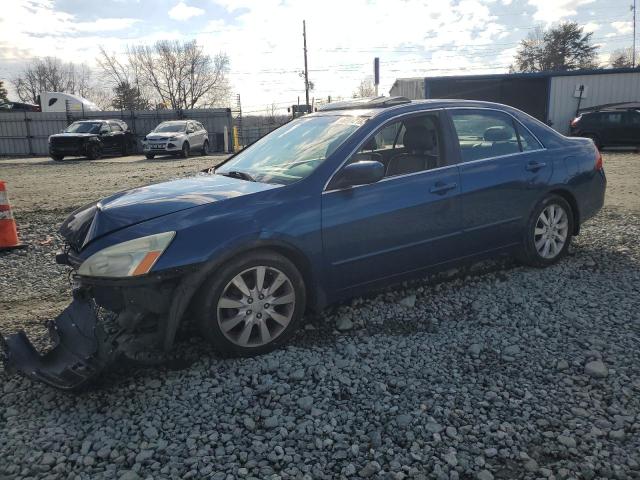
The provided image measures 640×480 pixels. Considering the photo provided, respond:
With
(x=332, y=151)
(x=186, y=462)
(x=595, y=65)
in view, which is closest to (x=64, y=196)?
(x=332, y=151)

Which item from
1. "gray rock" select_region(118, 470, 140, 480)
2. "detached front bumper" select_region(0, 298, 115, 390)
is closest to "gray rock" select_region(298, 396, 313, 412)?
"gray rock" select_region(118, 470, 140, 480)

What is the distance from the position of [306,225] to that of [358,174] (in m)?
0.53

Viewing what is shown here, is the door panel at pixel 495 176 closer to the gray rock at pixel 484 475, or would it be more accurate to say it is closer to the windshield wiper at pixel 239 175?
the windshield wiper at pixel 239 175

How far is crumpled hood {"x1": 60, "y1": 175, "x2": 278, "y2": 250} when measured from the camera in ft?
11.0

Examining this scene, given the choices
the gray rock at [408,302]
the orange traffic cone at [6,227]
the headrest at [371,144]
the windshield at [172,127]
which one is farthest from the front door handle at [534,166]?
the windshield at [172,127]

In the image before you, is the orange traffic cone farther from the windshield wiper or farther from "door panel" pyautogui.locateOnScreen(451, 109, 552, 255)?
"door panel" pyautogui.locateOnScreen(451, 109, 552, 255)

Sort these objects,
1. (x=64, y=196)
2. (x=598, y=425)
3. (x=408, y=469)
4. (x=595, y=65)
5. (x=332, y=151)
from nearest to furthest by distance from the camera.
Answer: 1. (x=408, y=469)
2. (x=598, y=425)
3. (x=332, y=151)
4. (x=64, y=196)
5. (x=595, y=65)

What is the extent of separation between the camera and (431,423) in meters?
2.70

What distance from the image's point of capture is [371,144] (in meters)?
4.20

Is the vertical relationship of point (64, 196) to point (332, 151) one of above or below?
below

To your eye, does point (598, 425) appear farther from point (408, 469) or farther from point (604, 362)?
point (408, 469)

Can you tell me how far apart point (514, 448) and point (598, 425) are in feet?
1.63

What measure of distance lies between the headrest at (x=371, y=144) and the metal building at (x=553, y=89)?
88.8 ft

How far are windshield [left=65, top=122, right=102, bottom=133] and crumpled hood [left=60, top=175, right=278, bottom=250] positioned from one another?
21.4 m
